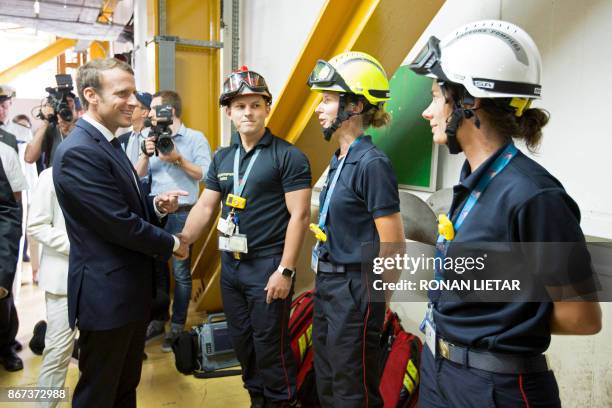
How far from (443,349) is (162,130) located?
106 inches

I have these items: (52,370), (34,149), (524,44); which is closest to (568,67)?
(524,44)

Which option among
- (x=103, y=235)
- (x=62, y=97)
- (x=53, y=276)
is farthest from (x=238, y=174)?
(x=62, y=97)

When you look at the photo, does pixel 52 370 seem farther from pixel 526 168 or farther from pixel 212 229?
pixel 526 168

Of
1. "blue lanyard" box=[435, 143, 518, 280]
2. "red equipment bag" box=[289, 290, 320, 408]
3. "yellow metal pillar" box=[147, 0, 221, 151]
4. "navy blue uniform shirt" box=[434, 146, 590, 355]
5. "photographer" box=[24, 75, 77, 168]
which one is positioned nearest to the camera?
"navy blue uniform shirt" box=[434, 146, 590, 355]

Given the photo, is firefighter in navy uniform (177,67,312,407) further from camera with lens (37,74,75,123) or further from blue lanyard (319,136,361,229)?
camera with lens (37,74,75,123)

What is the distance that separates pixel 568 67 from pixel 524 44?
1.09 m

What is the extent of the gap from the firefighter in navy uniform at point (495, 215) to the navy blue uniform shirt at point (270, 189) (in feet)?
3.98

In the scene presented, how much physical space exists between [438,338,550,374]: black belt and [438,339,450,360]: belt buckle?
4 cm

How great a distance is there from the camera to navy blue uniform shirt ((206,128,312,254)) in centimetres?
250

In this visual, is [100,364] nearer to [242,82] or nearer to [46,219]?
[46,219]

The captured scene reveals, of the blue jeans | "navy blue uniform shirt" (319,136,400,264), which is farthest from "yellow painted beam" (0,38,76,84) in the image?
"navy blue uniform shirt" (319,136,400,264)

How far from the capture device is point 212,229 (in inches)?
158

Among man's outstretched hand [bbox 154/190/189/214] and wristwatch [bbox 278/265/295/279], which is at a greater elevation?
man's outstretched hand [bbox 154/190/189/214]

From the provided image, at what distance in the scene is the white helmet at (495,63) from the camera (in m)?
1.22
